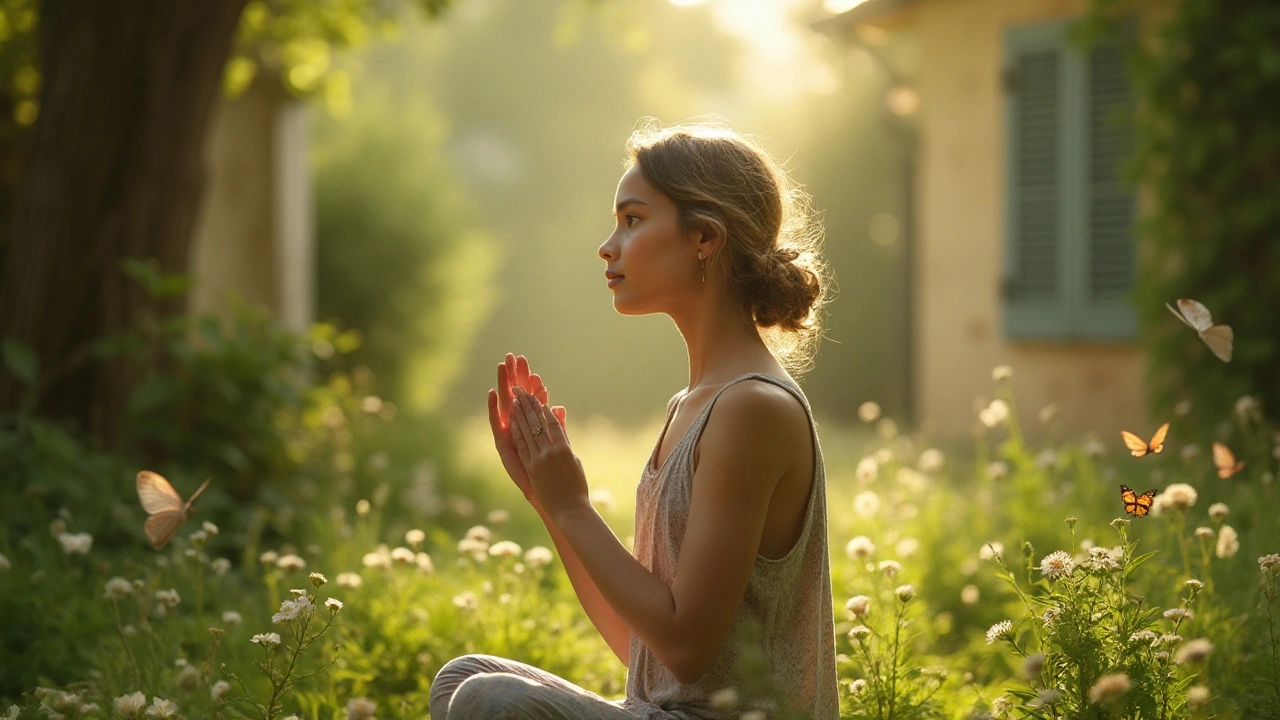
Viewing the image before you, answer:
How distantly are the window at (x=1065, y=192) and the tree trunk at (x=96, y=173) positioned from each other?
19.0ft

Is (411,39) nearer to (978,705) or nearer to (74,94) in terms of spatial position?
(74,94)

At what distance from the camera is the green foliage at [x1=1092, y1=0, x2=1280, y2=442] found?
6215mm

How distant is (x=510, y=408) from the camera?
2.27m

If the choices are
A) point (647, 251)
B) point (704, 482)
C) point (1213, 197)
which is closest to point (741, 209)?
point (647, 251)

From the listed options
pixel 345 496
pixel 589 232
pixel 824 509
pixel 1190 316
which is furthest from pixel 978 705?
pixel 589 232

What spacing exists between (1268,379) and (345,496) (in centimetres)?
485

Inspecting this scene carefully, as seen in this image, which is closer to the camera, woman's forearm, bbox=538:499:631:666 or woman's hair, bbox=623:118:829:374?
woman's hair, bbox=623:118:829:374

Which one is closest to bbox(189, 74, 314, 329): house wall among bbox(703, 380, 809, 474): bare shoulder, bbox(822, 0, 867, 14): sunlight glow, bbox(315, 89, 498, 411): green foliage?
bbox(315, 89, 498, 411): green foliage

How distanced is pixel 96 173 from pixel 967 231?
641 centimetres

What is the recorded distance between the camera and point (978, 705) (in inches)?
102

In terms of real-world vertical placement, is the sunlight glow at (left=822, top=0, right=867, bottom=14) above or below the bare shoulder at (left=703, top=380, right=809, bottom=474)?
above

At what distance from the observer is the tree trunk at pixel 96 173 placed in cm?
536

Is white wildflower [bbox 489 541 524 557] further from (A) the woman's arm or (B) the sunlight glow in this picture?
(B) the sunlight glow

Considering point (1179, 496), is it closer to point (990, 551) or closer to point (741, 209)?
point (990, 551)
